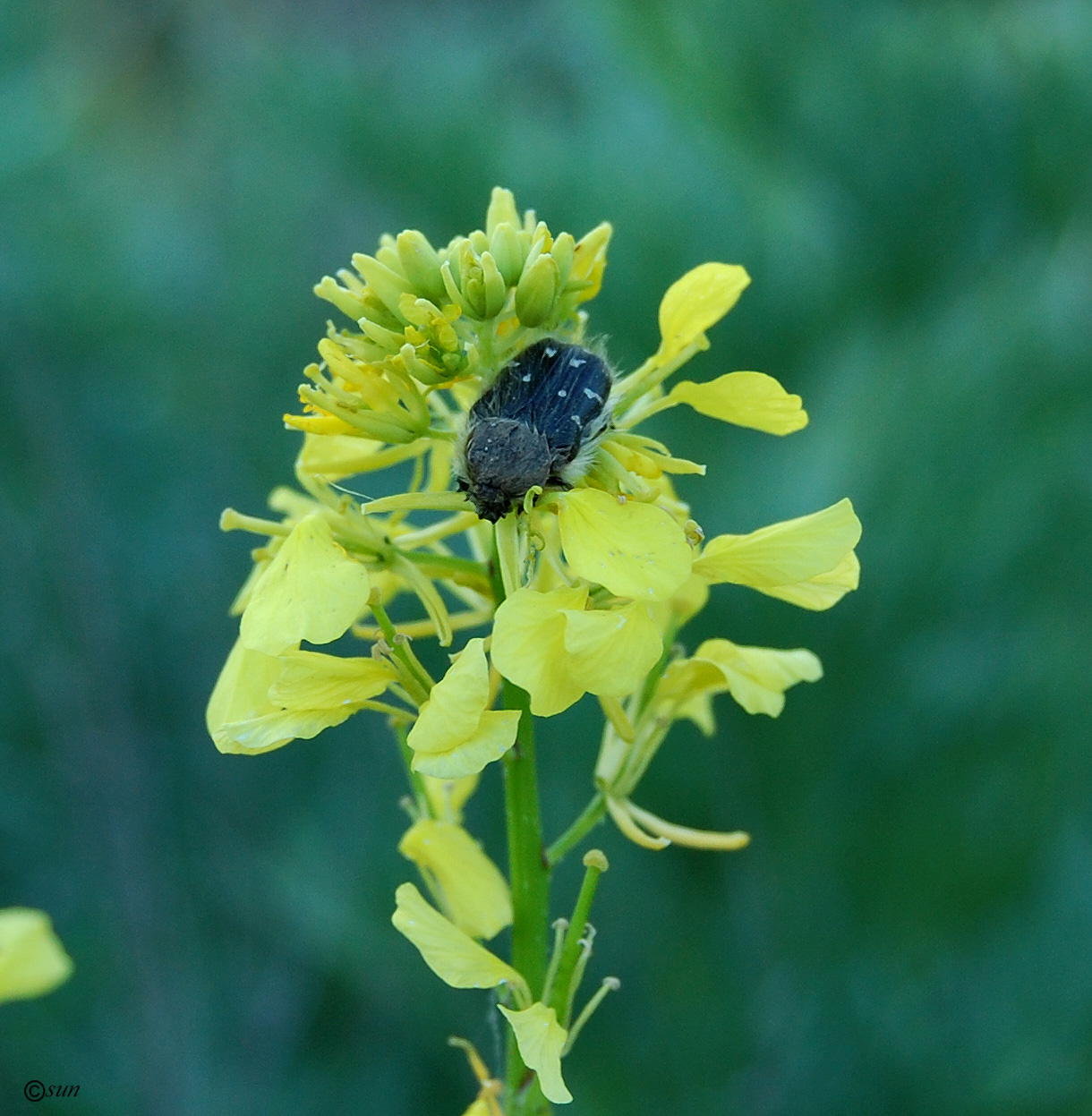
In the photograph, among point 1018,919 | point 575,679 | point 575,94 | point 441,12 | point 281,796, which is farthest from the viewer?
point 441,12

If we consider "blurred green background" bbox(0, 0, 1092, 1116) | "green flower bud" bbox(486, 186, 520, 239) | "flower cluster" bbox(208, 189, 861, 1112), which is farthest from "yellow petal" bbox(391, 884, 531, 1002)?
"blurred green background" bbox(0, 0, 1092, 1116)

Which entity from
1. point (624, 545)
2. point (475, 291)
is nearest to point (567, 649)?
point (624, 545)

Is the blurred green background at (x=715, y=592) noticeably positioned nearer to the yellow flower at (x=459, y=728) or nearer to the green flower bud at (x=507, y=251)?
the green flower bud at (x=507, y=251)

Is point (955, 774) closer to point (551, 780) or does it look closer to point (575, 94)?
point (551, 780)

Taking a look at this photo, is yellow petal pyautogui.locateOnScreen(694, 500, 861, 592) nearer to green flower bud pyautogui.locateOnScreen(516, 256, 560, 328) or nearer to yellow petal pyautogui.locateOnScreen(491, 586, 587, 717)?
yellow petal pyautogui.locateOnScreen(491, 586, 587, 717)

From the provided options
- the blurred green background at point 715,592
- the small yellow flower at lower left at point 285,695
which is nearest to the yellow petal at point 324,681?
the small yellow flower at lower left at point 285,695

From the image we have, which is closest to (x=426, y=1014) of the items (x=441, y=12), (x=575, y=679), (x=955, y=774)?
(x=955, y=774)
